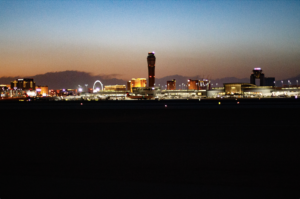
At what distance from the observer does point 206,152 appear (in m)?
10.7

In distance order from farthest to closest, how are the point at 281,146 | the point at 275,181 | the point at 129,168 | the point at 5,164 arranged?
the point at 281,146 → the point at 5,164 → the point at 129,168 → the point at 275,181

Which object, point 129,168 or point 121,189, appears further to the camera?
point 129,168

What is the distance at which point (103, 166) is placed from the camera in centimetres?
870

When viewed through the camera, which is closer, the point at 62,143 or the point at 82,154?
the point at 82,154

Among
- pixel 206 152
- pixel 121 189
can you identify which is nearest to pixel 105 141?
pixel 206 152

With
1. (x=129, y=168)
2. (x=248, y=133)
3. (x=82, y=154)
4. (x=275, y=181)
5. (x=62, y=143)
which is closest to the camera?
(x=275, y=181)

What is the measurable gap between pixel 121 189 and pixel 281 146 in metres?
8.82

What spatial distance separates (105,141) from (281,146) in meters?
8.94

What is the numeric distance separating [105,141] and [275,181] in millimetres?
8752

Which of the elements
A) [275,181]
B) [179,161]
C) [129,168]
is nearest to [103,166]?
[129,168]

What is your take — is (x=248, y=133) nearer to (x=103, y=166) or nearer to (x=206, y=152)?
(x=206, y=152)

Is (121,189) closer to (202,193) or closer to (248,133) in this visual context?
(202,193)

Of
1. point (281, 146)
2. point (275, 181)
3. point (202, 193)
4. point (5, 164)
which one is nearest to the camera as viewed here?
point (202, 193)

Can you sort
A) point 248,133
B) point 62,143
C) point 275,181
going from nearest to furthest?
1. point 275,181
2. point 62,143
3. point 248,133
